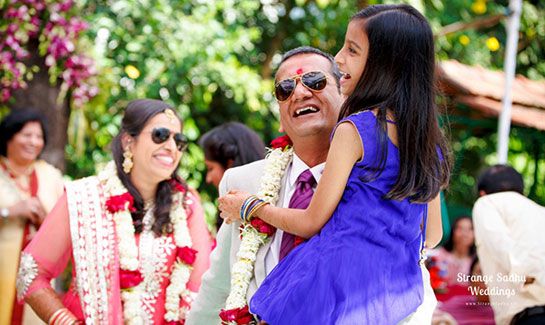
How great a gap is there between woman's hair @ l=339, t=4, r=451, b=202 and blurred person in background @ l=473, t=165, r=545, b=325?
250 centimetres

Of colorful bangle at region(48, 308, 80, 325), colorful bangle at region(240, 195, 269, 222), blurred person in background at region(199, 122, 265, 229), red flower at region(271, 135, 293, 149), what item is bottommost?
colorful bangle at region(48, 308, 80, 325)

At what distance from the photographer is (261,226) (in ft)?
9.27

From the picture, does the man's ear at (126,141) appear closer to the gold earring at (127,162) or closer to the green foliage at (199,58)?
the gold earring at (127,162)

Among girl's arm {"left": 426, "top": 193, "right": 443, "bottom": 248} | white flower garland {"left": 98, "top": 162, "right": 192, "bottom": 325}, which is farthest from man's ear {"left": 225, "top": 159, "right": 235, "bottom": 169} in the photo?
girl's arm {"left": 426, "top": 193, "right": 443, "bottom": 248}

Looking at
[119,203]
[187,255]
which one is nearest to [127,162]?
[119,203]

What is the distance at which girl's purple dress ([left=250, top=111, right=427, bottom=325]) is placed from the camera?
2.33m

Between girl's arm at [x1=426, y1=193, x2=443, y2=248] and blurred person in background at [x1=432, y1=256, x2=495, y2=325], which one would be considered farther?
blurred person in background at [x1=432, y1=256, x2=495, y2=325]

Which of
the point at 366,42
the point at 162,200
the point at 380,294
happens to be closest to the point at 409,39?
the point at 366,42

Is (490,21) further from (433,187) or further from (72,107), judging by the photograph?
(433,187)

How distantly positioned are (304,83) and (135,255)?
4.79 ft

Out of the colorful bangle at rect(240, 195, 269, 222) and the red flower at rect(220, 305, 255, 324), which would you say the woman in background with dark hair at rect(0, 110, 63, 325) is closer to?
the red flower at rect(220, 305, 255, 324)

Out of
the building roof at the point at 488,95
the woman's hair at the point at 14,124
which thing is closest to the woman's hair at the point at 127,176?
the woman's hair at the point at 14,124

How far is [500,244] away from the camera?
4.81m

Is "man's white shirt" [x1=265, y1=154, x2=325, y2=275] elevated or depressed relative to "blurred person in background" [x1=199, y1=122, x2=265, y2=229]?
depressed
